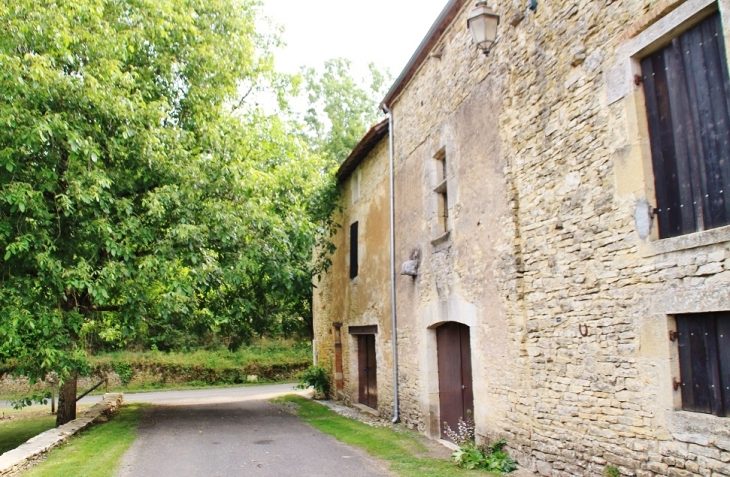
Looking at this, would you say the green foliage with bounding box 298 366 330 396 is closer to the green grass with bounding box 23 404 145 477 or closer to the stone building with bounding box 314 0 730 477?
the green grass with bounding box 23 404 145 477

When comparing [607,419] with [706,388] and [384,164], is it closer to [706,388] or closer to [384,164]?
[706,388]

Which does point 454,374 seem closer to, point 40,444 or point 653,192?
point 653,192

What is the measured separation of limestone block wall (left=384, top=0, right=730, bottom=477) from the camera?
5141mm

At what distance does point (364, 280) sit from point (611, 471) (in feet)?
28.5

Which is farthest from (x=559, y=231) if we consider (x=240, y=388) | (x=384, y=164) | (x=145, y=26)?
(x=240, y=388)

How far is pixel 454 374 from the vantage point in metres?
9.68

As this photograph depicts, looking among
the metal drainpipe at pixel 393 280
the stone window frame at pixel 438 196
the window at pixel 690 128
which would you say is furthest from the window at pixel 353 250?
the window at pixel 690 128

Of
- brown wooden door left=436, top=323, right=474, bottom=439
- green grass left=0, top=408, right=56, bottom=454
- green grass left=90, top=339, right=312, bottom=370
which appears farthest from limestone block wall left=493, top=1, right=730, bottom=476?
green grass left=90, top=339, right=312, bottom=370

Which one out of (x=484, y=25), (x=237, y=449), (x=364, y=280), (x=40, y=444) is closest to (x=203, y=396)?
(x=364, y=280)

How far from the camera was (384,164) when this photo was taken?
13.0 metres

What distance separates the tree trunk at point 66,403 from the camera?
1220cm

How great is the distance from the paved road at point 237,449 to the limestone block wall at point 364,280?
2.02m

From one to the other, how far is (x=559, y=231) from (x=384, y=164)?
6.79 m

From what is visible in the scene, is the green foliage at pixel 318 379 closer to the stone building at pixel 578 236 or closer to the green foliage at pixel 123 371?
the stone building at pixel 578 236
